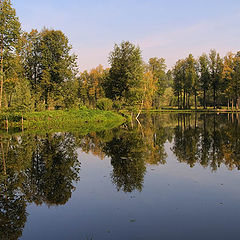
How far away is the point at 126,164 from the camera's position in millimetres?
12195

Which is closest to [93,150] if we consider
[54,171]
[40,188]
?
[54,171]

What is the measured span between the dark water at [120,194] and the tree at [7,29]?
87.0 feet

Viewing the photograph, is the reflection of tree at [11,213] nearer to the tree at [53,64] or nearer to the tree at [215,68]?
the tree at [53,64]

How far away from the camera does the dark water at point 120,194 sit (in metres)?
6.12

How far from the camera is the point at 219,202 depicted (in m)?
7.70

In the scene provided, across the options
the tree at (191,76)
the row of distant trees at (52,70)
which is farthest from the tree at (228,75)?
the row of distant trees at (52,70)

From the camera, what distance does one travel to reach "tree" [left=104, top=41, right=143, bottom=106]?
145ft

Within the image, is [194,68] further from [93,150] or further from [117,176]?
[117,176]

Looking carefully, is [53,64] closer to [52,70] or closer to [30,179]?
[52,70]

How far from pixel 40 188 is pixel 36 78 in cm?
4021

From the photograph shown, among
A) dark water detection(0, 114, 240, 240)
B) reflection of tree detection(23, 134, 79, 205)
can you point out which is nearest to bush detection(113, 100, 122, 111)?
reflection of tree detection(23, 134, 79, 205)

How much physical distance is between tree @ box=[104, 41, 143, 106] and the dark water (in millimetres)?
29981

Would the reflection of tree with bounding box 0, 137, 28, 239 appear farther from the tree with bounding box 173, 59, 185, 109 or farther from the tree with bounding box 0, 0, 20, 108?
the tree with bounding box 173, 59, 185, 109

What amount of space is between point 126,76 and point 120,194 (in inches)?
1553
